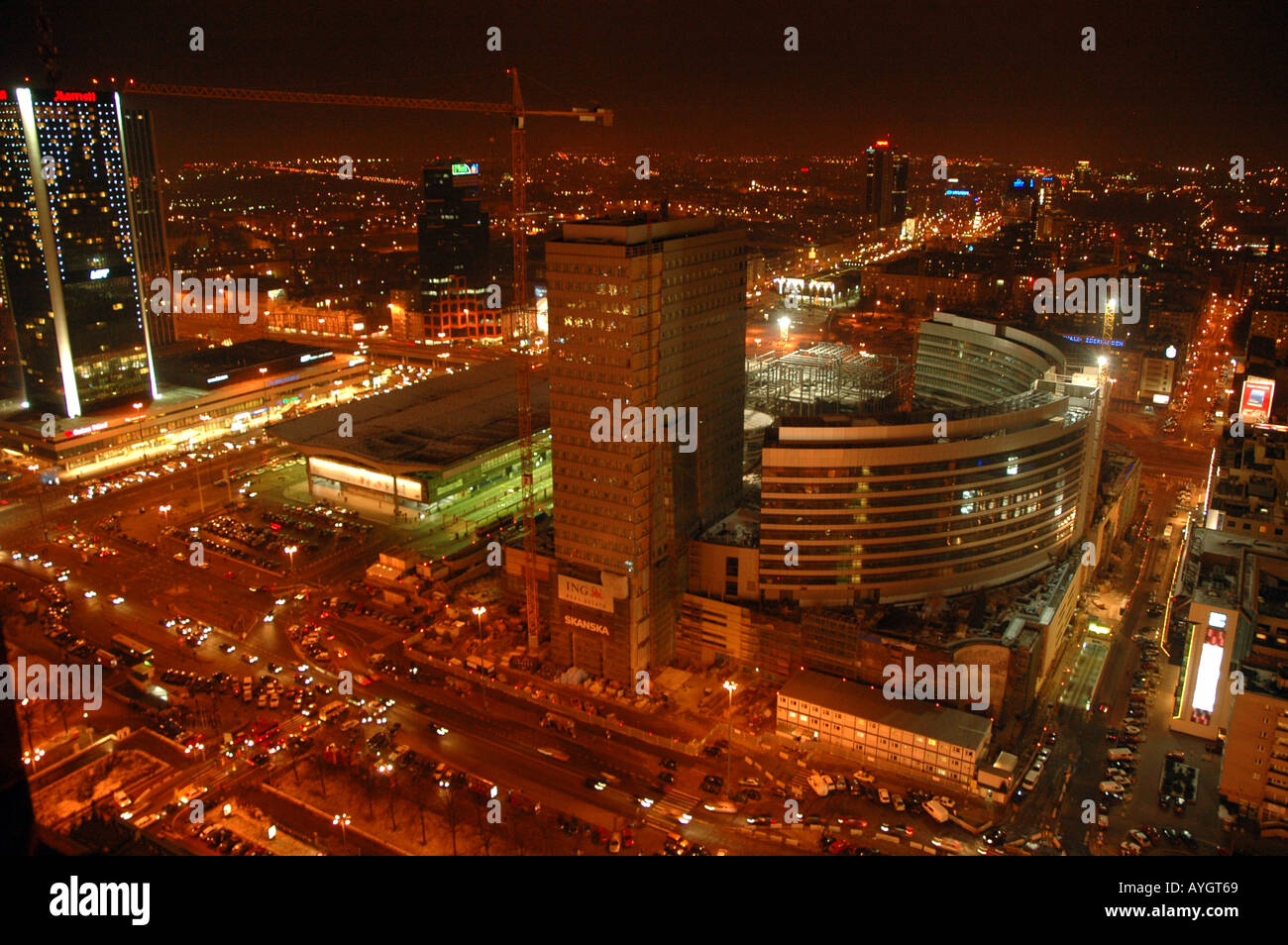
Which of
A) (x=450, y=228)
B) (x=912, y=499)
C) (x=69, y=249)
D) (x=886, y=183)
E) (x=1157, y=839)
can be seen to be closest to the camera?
(x=1157, y=839)

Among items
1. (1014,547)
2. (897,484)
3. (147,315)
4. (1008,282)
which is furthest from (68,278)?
(1008,282)

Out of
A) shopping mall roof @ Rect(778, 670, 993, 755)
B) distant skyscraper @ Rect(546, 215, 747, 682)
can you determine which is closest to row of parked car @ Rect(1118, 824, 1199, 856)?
shopping mall roof @ Rect(778, 670, 993, 755)

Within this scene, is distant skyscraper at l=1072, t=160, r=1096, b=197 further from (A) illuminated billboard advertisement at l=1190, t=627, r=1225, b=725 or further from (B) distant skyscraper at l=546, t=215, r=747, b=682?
(A) illuminated billboard advertisement at l=1190, t=627, r=1225, b=725

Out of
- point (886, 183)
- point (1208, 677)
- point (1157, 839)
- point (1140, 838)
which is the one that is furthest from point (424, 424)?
point (886, 183)

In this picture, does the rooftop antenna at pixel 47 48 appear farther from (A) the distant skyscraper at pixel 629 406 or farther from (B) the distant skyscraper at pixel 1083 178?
(B) the distant skyscraper at pixel 1083 178

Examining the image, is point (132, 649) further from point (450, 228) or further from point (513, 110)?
point (450, 228)

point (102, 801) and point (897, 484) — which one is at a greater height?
point (897, 484)

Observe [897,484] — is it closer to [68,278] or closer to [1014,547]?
[1014,547]

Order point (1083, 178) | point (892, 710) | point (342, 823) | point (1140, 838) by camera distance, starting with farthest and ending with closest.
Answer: point (1083, 178)
point (892, 710)
point (342, 823)
point (1140, 838)
